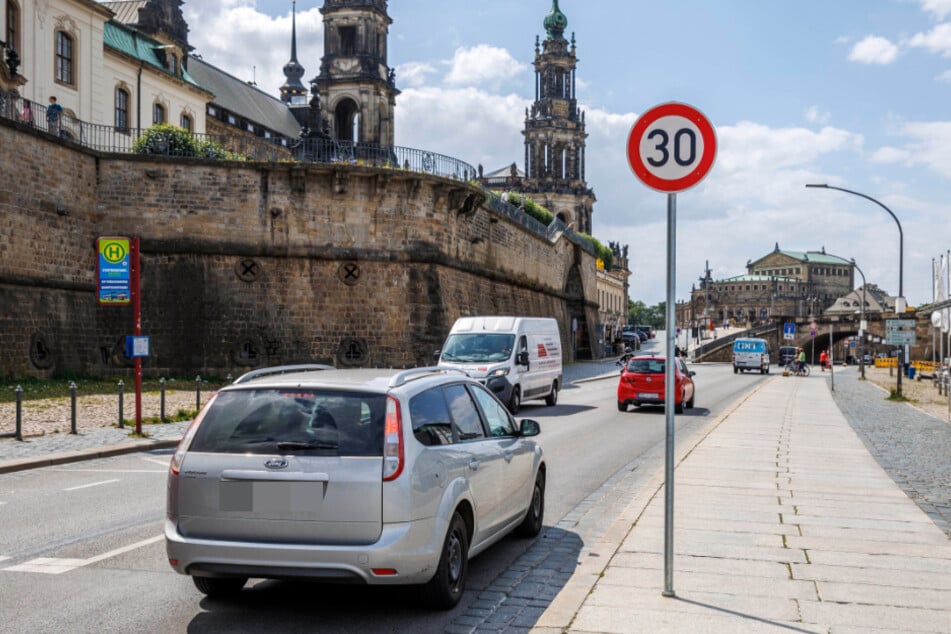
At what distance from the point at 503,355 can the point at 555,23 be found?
11247 cm

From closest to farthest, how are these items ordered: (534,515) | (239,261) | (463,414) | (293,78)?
1. (463,414)
2. (534,515)
3. (239,261)
4. (293,78)

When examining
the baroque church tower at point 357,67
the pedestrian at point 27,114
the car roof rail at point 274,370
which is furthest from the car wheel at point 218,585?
the baroque church tower at point 357,67

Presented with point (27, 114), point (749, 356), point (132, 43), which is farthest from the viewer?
point (749, 356)

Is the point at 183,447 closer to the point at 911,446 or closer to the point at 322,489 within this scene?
the point at 322,489

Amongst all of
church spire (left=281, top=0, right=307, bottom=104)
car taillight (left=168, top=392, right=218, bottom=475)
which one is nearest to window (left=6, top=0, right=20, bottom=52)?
car taillight (left=168, top=392, right=218, bottom=475)

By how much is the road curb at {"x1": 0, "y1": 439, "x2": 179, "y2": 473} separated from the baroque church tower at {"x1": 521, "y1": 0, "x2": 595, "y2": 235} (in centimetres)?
11380

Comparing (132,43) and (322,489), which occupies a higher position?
(132,43)

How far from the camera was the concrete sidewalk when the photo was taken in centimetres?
577

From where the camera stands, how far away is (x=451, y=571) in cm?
638

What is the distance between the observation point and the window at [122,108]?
167ft

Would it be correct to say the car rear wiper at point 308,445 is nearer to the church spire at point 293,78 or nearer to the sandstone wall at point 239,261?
the sandstone wall at point 239,261

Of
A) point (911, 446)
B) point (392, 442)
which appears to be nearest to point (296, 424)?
point (392, 442)

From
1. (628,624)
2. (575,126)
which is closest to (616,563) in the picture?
(628,624)

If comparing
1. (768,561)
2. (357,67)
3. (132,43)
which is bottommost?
(768,561)
